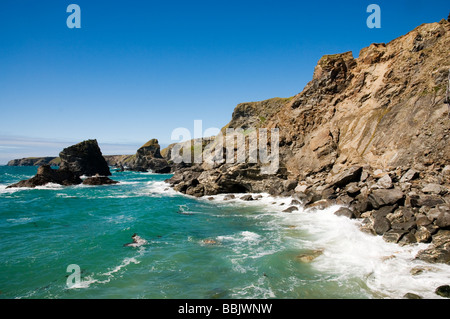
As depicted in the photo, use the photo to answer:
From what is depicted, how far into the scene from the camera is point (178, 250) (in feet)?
67.1

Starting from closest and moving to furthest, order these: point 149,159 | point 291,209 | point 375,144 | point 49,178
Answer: point 291,209, point 375,144, point 49,178, point 149,159

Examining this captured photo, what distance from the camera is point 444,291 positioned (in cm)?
1213

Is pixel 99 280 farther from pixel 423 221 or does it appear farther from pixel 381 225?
pixel 423 221

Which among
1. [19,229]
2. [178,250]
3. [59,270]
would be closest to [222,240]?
[178,250]

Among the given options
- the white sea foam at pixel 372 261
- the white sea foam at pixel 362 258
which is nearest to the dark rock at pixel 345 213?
the white sea foam at pixel 362 258

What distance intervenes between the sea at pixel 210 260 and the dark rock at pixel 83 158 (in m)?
77.5

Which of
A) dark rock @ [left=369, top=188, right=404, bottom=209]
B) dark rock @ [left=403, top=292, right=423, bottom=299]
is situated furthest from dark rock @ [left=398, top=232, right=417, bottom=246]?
dark rock @ [left=403, top=292, right=423, bottom=299]

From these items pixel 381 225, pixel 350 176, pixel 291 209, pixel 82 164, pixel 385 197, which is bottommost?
pixel 291 209

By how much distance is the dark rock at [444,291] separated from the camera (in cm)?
1205

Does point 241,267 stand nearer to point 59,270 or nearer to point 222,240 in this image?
point 222,240

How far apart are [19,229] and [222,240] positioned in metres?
21.7

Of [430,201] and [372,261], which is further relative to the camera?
[430,201]

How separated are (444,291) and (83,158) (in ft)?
370

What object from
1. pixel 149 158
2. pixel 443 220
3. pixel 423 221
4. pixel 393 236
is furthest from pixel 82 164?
pixel 443 220
